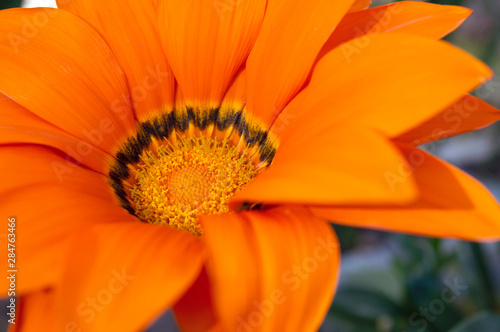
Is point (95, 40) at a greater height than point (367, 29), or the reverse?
point (95, 40)

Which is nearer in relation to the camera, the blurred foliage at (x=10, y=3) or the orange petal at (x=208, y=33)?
the orange petal at (x=208, y=33)

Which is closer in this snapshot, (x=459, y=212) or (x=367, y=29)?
(x=459, y=212)

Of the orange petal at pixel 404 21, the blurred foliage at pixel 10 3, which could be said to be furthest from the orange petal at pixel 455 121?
the blurred foliage at pixel 10 3

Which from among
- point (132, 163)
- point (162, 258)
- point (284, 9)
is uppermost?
point (284, 9)

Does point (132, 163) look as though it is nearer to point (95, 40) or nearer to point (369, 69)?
point (95, 40)

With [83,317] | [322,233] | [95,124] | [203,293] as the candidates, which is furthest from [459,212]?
[95,124]

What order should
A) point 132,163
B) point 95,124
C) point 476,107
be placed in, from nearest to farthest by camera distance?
point 476,107, point 95,124, point 132,163

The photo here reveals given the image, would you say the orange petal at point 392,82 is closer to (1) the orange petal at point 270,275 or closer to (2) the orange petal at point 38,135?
(1) the orange petal at point 270,275
